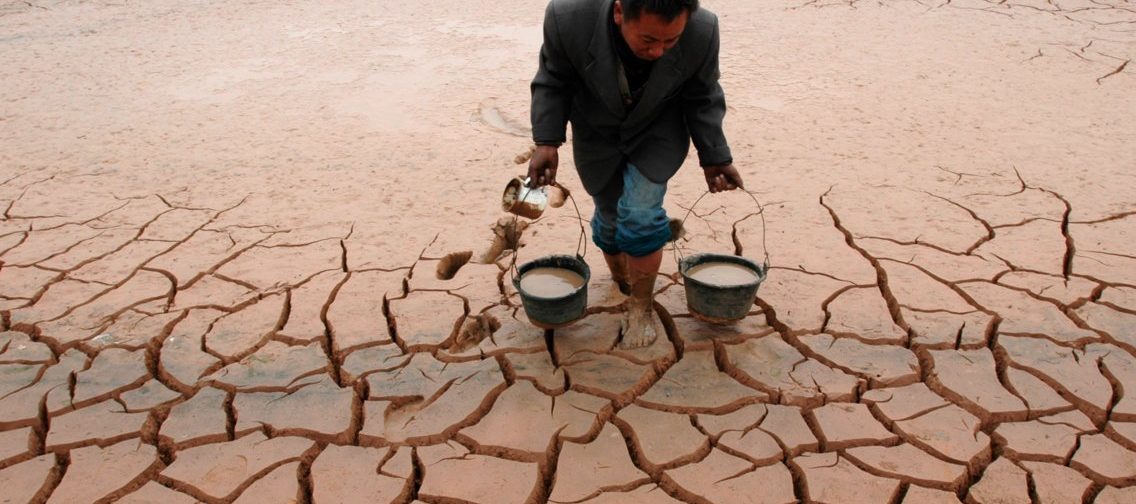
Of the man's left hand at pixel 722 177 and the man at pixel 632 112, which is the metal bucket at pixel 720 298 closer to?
the man at pixel 632 112

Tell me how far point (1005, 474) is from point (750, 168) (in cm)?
240

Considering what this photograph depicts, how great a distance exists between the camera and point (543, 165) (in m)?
2.72

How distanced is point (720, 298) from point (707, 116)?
0.63 metres

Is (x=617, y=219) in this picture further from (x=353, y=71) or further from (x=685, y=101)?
(x=353, y=71)

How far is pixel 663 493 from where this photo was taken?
7.72ft

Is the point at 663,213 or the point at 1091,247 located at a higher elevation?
the point at 663,213

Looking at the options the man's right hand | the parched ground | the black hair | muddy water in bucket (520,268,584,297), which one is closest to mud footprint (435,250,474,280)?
the parched ground

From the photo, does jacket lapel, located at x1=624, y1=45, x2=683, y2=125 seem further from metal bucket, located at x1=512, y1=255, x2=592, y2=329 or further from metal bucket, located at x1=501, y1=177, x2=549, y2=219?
metal bucket, located at x1=512, y1=255, x2=592, y2=329

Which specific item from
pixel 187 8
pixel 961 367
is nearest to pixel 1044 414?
pixel 961 367

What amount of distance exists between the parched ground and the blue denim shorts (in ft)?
1.27

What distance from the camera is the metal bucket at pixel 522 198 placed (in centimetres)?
287

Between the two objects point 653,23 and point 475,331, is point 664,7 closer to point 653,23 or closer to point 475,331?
point 653,23

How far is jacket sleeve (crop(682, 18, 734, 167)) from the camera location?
106 inches

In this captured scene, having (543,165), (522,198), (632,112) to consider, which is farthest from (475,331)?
(632,112)
